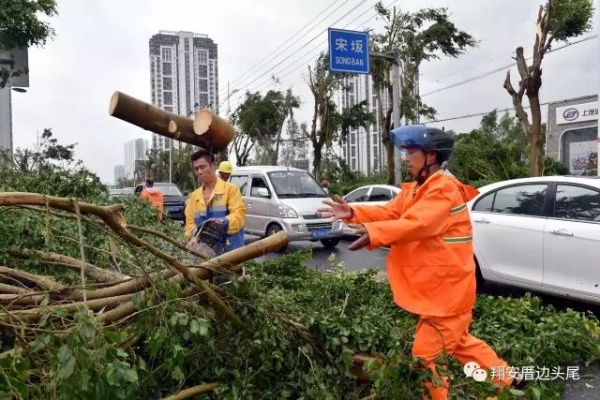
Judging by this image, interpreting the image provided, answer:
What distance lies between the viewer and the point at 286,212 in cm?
1112

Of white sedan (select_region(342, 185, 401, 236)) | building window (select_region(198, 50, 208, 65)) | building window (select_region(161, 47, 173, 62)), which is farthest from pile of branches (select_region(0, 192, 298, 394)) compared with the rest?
building window (select_region(198, 50, 208, 65))

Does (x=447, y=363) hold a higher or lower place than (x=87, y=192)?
lower

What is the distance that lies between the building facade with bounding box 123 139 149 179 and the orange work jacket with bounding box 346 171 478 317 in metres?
73.5

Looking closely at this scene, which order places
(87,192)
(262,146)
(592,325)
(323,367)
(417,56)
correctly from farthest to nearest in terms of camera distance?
(262,146)
(417,56)
(87,192)
(592,325)
(323,367)

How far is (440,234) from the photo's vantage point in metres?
2.94

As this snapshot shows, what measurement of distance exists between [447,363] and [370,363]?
468mm

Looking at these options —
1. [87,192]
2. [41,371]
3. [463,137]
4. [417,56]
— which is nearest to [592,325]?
[41,371]

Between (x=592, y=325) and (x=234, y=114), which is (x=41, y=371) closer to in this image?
(x=592, y=325)

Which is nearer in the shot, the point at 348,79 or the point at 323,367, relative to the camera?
the point at 323,367

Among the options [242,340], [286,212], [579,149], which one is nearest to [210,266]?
[242,340]

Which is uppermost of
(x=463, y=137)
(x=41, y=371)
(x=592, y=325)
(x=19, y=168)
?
(x=463, y=137)

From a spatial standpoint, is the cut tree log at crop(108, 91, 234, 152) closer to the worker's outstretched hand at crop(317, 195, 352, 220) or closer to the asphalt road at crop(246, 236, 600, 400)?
the worker's outstretched hand at crop(317, 195, 352, 220)

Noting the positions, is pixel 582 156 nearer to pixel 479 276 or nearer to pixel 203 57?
pixel 479 276

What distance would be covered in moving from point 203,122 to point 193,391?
182 cm
